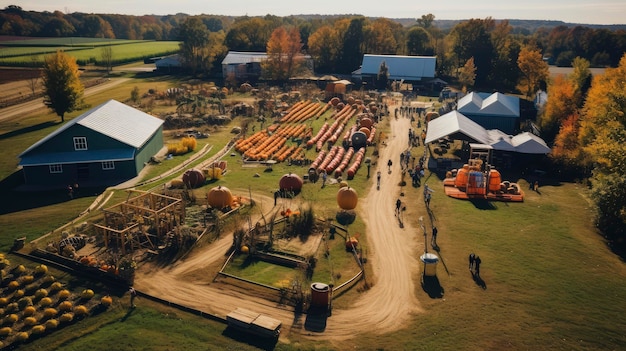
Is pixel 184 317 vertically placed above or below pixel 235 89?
below

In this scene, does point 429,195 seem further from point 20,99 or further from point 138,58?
point 138,58

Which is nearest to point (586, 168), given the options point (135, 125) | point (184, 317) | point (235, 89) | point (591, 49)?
point (184, 317)

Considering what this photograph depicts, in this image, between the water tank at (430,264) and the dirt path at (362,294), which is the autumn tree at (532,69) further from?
the water tank at (430,264)

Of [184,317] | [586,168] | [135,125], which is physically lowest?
[184,317]

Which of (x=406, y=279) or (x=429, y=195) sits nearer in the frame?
(x=406, y=279)

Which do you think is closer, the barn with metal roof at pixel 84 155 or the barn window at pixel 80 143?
the barn with metal roof at pixel 84 155

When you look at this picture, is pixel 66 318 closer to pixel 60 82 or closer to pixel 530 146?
pixel 530 146

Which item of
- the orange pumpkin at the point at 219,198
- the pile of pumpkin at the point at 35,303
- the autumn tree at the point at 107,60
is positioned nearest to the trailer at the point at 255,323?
the pile of pumpkin at the point at 35,303

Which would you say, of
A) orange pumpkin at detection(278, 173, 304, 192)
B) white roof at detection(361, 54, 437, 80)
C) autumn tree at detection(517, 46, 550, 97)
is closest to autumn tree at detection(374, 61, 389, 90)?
white roof at detection(361, 54, 437, 80)
